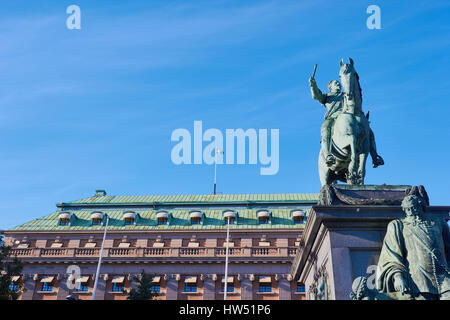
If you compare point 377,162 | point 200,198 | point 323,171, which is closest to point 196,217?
point 200,198

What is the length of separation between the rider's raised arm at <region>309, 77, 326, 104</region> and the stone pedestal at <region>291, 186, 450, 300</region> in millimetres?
4006

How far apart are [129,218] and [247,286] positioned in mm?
19610

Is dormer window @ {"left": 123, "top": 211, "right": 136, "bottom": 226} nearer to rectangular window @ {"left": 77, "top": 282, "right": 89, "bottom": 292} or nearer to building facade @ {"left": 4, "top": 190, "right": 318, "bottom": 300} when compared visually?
building facade @ {"left": 4, "top": 190, "right": 318, "bottom": 300}

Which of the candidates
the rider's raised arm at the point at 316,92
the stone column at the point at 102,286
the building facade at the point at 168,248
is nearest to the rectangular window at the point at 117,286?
the building facade at the point at 168,248

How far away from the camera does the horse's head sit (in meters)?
13.6

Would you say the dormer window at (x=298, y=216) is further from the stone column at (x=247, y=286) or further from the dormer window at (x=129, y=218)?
the dormer window at (x=129, y=218)

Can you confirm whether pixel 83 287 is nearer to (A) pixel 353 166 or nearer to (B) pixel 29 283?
(B) pixel 29 283

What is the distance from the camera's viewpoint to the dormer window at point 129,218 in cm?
6257

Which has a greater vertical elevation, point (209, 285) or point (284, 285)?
point (284, 285)

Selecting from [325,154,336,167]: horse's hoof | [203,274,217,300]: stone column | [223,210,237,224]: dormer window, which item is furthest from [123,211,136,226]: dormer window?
[325,154,336,167]: horse's hoof

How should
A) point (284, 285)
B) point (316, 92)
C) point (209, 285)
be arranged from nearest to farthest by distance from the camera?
point (316, 92) < point (284, 285) < point (209, 285)

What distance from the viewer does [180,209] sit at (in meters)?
65.7
